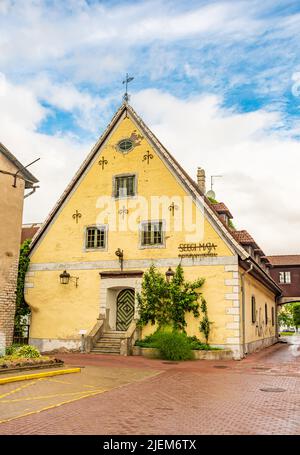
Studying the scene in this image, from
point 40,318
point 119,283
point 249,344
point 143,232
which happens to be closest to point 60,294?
point 40,318

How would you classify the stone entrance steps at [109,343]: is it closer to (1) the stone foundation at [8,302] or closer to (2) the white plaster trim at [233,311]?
Result: (1) the stone foundation at [8,302]

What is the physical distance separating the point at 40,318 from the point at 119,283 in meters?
4.58

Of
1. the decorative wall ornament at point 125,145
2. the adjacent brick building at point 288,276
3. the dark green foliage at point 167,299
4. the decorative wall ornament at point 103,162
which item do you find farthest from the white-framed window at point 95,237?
the adjacent brick building at point 288,276

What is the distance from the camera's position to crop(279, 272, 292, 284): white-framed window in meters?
40.9

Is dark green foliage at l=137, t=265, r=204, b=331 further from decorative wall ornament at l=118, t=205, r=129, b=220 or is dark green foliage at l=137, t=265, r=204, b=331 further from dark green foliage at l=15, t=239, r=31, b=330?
dark green foliage at l=15, t=239, r=31, b=330

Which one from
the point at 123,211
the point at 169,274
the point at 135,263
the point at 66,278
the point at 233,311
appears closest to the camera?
the point at 233,311

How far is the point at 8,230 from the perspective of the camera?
17.2 metres

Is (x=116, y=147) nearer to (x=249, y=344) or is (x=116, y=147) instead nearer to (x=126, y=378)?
(x=249, y=344)

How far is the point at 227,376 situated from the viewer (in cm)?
1312

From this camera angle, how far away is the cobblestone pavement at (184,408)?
6.69m

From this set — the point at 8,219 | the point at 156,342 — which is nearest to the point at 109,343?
the point at 156,342

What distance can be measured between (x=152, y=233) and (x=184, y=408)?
41.9 feet

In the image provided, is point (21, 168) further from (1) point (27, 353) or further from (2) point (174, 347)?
(2) point (174, 347)

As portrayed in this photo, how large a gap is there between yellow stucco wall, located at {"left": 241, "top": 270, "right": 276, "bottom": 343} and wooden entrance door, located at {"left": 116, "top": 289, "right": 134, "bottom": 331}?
5.32m
